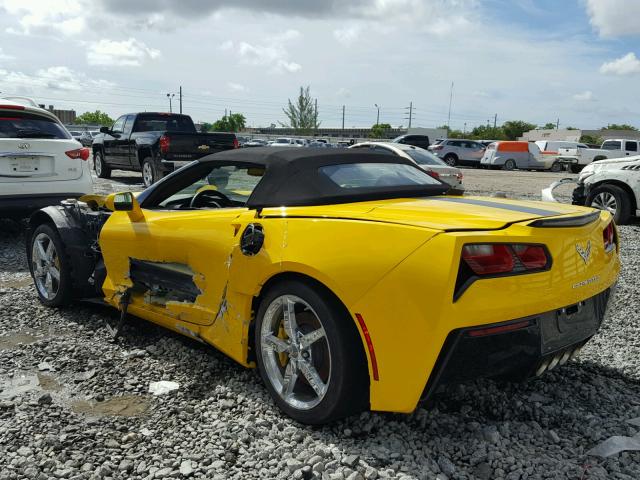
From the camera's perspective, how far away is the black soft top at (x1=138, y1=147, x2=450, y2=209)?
3.04 m

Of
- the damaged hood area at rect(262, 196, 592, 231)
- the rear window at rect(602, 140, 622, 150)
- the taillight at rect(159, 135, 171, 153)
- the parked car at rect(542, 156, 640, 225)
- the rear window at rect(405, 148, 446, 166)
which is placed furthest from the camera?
the rear window at rect(602, 140, 622, 150)

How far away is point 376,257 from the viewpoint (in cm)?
246

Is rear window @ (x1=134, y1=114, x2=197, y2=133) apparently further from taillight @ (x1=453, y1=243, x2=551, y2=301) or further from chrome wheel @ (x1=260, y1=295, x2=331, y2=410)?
taillight @ (x1=453, y1=243, x2=551, y2=301)

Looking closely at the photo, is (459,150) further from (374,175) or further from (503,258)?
(503,258)

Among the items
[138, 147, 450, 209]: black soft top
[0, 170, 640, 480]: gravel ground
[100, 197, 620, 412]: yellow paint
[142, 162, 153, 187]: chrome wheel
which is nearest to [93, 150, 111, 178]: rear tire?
[142, 162, 153, 187]: chrome wheel

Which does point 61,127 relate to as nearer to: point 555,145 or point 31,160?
point 31,160

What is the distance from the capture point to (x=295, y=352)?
9.31 feet

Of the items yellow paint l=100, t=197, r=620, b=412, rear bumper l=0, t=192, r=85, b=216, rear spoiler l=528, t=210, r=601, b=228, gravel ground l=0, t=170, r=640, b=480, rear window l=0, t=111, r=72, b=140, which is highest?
rear window l=0, t=111, r=72, b=140

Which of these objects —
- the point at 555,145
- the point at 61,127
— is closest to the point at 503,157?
the point at 555,145

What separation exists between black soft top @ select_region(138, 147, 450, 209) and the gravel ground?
108 centimetres

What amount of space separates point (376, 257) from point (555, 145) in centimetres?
3261

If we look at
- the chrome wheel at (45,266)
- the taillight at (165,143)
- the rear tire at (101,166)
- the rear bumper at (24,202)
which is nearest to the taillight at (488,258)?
the chrome wheel at (45,266)

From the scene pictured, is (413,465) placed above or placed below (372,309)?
below

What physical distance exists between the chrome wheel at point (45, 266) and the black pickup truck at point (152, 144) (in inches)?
295
